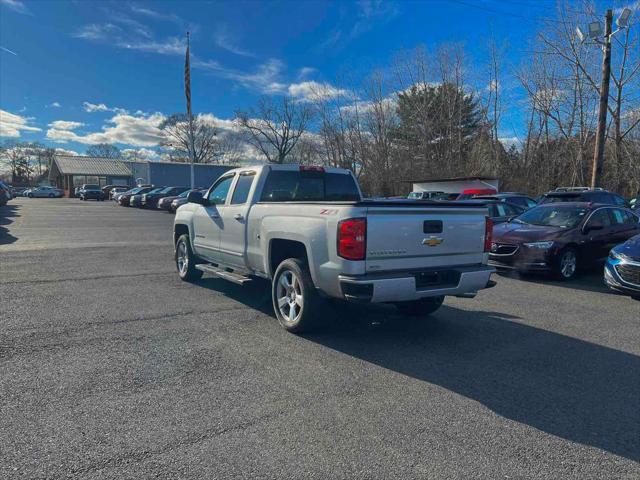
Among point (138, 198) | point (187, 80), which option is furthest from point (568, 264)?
point (138, 198)

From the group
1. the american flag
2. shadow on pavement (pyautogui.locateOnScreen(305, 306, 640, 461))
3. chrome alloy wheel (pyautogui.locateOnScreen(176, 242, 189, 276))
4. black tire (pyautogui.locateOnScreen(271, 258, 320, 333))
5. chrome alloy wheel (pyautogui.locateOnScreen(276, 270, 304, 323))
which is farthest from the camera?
the american flag

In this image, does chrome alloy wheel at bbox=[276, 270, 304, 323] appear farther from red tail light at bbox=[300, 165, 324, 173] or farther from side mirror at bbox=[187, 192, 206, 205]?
side mirror at bbox=[187, 192, 206, 205]

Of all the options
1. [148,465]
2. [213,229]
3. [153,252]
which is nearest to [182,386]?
[148,465]

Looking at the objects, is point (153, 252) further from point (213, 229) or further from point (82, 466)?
point (82, 466)

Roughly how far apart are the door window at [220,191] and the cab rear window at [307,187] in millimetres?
999

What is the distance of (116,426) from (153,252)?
30.1ft

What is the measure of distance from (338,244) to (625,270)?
217 inches

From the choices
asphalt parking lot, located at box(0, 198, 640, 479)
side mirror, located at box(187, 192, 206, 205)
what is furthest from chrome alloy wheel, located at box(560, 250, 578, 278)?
side mirror, located at box(187, 192, 206, 205)

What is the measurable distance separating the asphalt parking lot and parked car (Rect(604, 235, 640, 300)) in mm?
332

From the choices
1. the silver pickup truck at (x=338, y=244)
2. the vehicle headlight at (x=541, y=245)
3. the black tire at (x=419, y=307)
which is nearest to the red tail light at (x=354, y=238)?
the silver pickup truck at (x=338, y=244)

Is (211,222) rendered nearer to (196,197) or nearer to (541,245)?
(196,197)

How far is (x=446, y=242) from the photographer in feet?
16.6

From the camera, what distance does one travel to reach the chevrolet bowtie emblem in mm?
4879

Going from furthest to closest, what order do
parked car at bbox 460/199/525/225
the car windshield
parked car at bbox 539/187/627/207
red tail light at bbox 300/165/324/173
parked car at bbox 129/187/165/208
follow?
parked car at bbox 129/187/165/208 < parked car at bbox 539/187/627/207 < parked car at bbox 460/199/525/225 < the car windshield < red tail light at bbox 300/165/324/173
